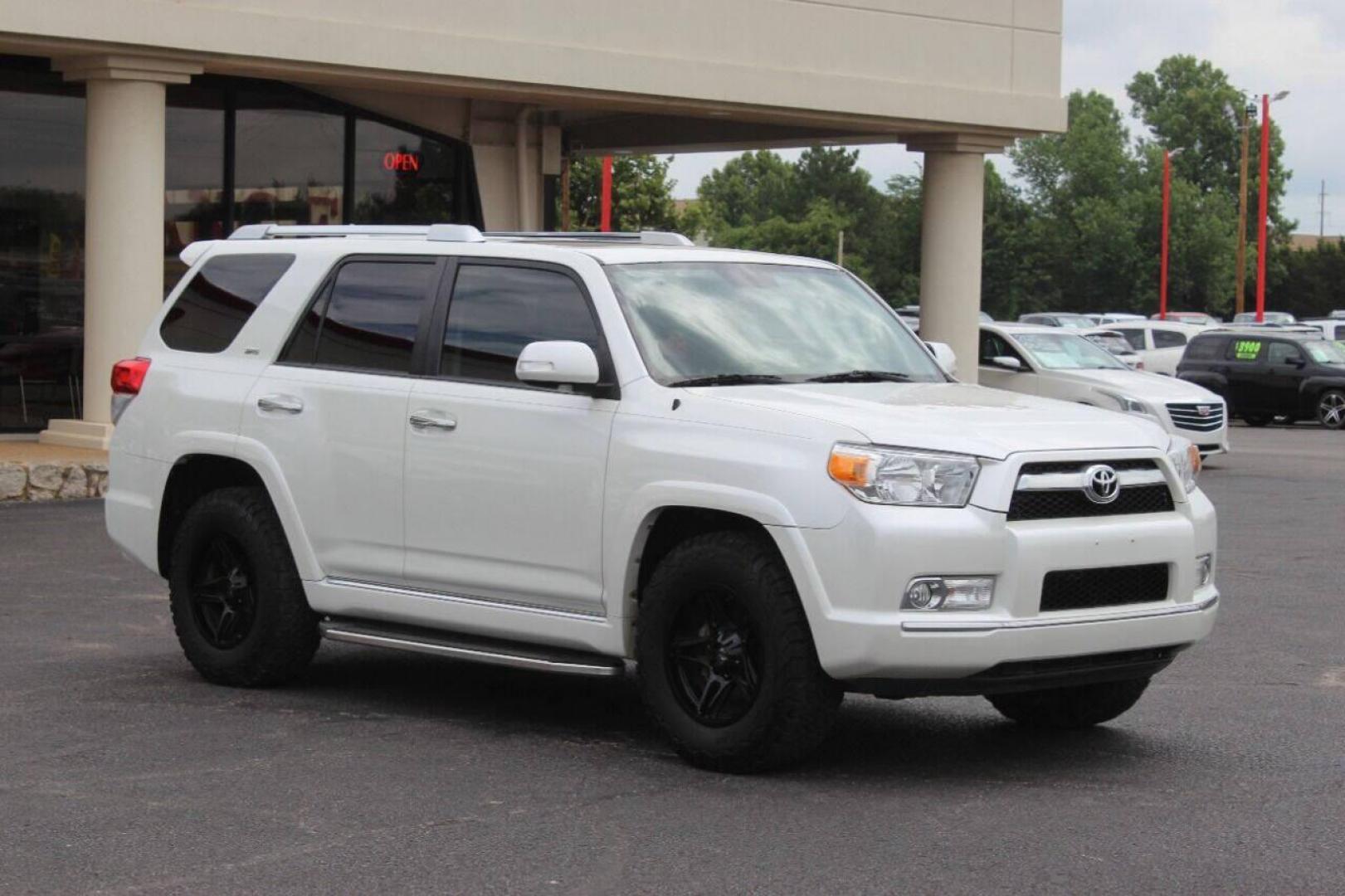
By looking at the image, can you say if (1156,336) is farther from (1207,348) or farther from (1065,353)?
(1065,353)

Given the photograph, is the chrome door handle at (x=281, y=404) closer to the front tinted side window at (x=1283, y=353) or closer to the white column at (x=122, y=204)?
the white column at (x=122, y=204)

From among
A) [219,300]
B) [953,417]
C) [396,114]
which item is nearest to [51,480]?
[396,114]

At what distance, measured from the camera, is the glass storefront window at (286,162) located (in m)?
21.3

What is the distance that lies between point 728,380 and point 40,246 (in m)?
14.0

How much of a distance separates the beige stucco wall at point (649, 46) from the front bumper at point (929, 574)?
39.6 feet

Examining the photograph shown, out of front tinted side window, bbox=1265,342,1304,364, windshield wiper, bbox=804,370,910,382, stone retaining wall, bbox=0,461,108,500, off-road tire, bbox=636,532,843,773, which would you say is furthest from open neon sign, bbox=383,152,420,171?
off-road tire, bbox=636,532,843,773

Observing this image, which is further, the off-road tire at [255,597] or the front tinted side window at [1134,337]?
the front tinted side window at [1134,337]

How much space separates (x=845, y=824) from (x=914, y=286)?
105909 mm

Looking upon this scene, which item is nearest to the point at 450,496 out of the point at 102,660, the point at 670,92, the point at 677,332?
the point at 677,332

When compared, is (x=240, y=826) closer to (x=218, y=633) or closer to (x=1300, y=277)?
(x=218, y=633)

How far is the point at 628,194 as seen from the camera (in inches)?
2562

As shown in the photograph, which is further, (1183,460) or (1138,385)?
(1138,385)

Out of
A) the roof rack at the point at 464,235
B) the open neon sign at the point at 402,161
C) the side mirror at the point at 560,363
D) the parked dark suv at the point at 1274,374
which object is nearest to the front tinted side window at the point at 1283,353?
the parked dark suv at the point at 1274,374

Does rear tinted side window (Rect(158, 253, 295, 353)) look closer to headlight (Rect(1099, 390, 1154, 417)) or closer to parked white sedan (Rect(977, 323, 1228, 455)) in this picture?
parked white sedan (Rect(977, 323, 1228, 455))
